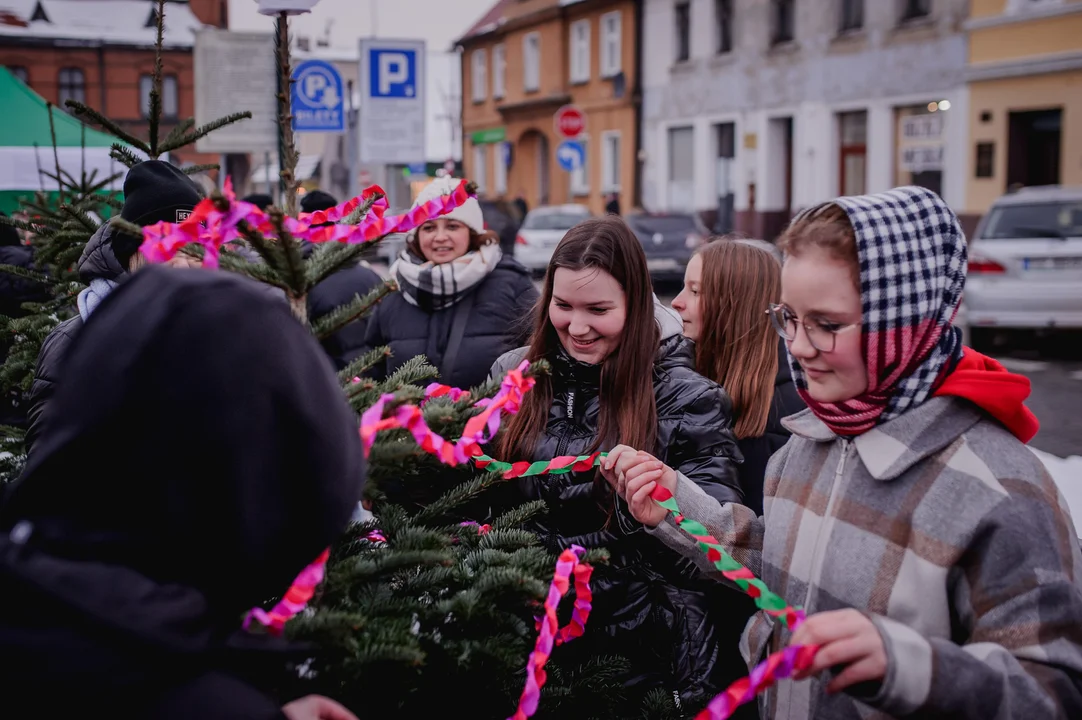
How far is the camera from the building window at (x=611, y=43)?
35469 millimetres

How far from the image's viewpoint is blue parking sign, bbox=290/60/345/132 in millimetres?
11674

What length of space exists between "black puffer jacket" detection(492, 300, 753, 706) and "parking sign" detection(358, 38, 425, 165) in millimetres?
8590

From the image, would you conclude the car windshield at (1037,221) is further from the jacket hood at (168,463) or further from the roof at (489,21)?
the roof at (489,21)

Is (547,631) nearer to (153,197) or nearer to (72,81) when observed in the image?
(153,197)

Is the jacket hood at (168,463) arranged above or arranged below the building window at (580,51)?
below

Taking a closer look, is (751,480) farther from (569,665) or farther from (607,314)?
(569,665)

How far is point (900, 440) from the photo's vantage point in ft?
5.96

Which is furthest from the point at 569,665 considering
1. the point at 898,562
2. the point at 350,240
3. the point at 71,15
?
the point at 71,15

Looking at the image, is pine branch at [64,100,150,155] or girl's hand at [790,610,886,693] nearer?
girl's hand at [790,610,886,693]

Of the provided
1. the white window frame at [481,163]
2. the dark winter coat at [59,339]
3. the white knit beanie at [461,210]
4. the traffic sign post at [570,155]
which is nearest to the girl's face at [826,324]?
the dark winter coat at [59,339]

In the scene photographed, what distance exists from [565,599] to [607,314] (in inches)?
34.0

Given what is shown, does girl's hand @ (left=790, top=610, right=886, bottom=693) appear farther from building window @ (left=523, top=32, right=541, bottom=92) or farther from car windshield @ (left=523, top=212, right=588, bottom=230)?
building window @ (left=523, top=32, right=541, bottom=92)

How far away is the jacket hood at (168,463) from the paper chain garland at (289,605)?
0.26 m

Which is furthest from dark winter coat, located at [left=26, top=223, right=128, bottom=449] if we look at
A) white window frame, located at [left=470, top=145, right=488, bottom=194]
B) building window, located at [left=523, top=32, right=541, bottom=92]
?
white window frame, located at [left=470, top=145, right=488, bottom=194]
